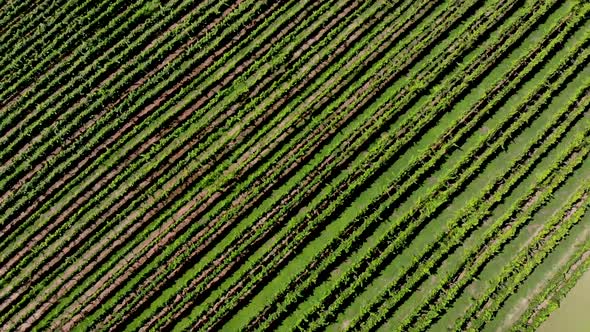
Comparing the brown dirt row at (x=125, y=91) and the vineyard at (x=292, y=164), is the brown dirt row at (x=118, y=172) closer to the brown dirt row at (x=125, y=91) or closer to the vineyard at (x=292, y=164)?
the vineyard at (x=292, y=164)

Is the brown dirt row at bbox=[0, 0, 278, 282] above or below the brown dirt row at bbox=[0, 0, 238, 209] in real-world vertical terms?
below

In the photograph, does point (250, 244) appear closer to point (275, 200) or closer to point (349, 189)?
point (275, 200)

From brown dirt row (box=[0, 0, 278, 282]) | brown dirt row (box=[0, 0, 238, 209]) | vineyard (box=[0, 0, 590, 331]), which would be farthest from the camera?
brown dirt row (box=[0, 0, 238, 209])

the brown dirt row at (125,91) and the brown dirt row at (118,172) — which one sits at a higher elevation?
the brown dirt row at (125,91)

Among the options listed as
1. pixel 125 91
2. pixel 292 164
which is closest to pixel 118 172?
pixel 125 91

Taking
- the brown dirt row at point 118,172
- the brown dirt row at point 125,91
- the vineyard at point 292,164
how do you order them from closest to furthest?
the vineyard at point 292,164 < the brown dirt row at point 118,172 < the brown dirt row at point 125,91

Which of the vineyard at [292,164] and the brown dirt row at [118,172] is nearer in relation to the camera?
the vineyard at [292,164]

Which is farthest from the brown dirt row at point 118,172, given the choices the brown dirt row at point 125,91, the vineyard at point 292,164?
the brown dirt row at point 125,91

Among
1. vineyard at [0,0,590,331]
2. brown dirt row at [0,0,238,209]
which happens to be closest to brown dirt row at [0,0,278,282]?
vineyard at [0,0,590,331]

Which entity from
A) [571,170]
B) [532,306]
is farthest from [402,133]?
[532,306]

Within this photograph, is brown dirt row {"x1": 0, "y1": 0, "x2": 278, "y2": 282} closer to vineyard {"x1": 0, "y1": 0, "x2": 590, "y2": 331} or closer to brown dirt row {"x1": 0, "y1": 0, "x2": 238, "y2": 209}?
vineyard {"x1": 0, "y1": 0, "x2": 590, "y2": 331}

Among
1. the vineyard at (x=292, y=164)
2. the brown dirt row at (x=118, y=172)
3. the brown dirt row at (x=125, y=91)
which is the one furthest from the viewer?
the brown dirt row at (x=125, y=91)
